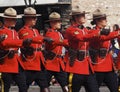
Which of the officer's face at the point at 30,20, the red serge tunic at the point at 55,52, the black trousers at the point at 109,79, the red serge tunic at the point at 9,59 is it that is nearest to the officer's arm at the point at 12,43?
the red serge tunic at the point at 9,59

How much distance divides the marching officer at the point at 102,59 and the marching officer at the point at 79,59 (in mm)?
196

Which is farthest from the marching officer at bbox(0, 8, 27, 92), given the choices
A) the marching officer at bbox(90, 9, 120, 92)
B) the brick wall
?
the brick wall

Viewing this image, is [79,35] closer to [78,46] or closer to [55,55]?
[78,46]

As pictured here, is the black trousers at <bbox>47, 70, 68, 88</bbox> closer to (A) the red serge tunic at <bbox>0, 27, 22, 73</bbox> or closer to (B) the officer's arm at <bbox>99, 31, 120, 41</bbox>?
(A) the red serge tunic at <bbox>0, 27, 22, 73</bbox>

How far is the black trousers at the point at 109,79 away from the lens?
39.4ft

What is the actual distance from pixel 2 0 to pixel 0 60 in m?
16.1

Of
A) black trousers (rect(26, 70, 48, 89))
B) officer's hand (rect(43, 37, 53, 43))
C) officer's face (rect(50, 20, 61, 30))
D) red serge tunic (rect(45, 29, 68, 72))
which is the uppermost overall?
officer's face (rect(50, 20, 61, 30))

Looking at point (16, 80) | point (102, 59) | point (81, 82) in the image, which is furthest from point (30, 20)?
point (81, 82)

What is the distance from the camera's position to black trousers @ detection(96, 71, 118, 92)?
12023mm

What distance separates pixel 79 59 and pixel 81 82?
0.47m

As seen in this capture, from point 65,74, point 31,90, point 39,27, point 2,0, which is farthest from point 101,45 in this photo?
point 2,0

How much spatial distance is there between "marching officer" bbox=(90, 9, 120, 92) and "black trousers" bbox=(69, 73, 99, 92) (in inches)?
14.0

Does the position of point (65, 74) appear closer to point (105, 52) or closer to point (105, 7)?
point (105, 52)

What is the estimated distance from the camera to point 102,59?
1227cm
